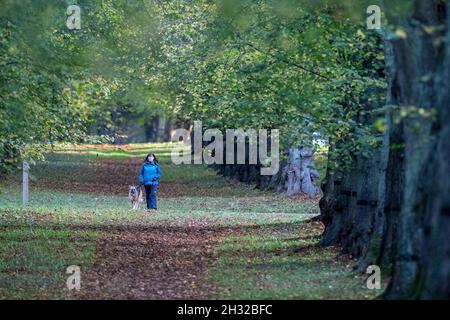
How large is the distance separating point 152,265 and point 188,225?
29.5 feet

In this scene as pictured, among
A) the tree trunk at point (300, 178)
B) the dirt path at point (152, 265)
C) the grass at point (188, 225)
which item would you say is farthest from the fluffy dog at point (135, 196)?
the tree trunk at point (300, 178)

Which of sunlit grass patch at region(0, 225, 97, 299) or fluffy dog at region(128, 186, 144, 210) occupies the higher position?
fluffy dog at region(128, 186, 144, 210)

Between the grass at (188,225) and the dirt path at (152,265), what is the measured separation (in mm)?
313

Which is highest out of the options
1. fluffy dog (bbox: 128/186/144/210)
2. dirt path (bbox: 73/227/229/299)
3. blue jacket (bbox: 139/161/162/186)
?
blue jacket (bbox: 139/161/162/186)

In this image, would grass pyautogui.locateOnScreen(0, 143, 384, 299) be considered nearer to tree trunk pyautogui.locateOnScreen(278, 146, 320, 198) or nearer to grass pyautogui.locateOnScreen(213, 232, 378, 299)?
grass pyautogui.locateOnScreen(213, 232, 378, 299)

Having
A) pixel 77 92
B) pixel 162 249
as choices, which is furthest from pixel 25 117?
pixel 162 249

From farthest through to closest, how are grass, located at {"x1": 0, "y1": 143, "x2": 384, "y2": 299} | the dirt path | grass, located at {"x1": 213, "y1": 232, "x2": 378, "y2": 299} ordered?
grass, located at {"x1": 0, "y1": 143, "x2": 384, "y2": 299} < the dirt path < grass, located at {"x1": 213, "y1": 232, "x2": 378, "y2": 299}

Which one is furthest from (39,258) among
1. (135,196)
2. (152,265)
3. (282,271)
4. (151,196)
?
(151,196)

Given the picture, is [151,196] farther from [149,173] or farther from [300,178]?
[300,178]

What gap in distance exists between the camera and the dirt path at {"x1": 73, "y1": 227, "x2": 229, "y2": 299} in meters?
14.8

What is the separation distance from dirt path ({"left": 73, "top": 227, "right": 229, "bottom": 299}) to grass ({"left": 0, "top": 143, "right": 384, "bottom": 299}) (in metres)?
0.31

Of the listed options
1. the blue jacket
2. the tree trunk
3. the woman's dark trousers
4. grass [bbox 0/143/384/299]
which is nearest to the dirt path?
grass [bbox 0/143/384/299]

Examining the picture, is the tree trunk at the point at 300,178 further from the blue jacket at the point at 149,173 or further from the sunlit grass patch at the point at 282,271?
the sunlit grass patch at the point at 282,271

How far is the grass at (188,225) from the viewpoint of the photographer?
15.5 m
